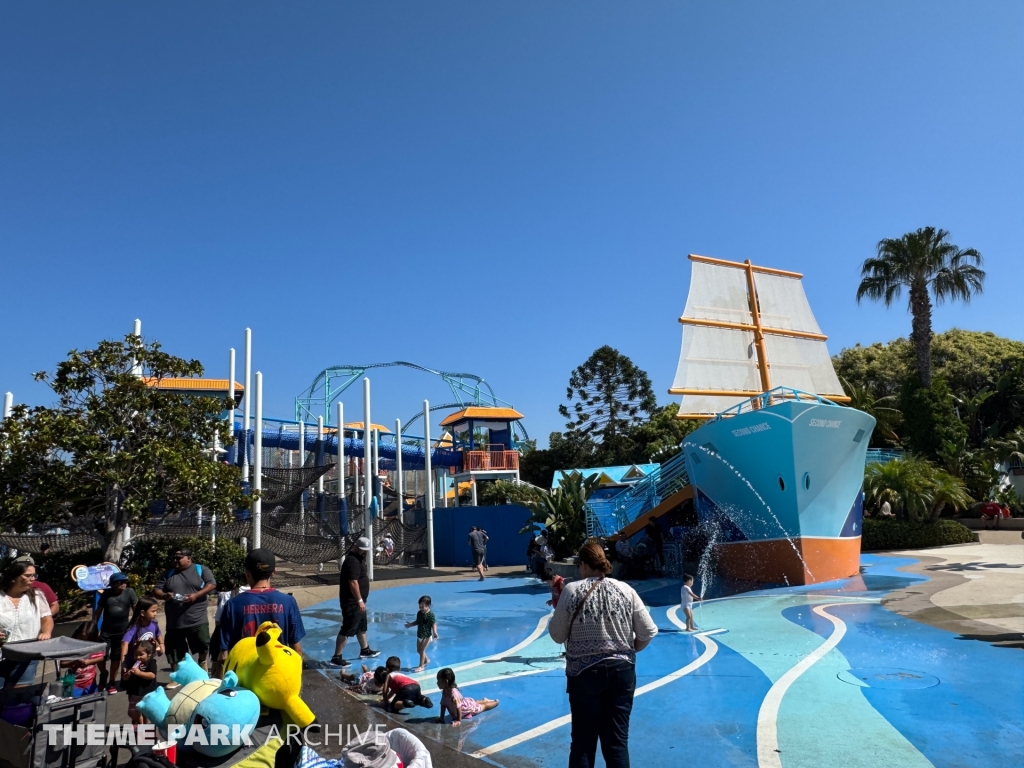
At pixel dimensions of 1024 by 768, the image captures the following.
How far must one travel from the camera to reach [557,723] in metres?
5.91

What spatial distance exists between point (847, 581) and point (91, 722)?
13.9 meters

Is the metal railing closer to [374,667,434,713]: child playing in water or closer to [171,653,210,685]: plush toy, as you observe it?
[374,667,434,713]: child playing in water

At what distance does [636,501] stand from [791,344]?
1011 cm

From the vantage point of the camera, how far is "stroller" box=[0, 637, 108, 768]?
3.78m

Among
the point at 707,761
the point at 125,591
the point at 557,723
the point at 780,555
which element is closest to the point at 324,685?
the point at 125,591

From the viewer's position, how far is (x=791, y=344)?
2584 cm

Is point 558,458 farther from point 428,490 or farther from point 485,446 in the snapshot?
point 428,490

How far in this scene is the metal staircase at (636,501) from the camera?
18766mm

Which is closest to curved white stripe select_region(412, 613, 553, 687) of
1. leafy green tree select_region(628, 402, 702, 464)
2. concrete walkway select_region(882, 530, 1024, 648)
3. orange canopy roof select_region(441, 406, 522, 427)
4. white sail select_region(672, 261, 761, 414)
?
concrete walkway select_region(882, 530, 1024, 648)

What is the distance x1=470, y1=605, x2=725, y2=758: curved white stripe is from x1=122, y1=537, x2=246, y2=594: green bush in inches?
306

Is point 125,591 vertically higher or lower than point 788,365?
lower

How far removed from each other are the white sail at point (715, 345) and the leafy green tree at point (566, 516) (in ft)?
20.3

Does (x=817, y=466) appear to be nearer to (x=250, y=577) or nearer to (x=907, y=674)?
(x=907, y=674)

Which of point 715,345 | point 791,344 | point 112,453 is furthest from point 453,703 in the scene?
point 791,344
